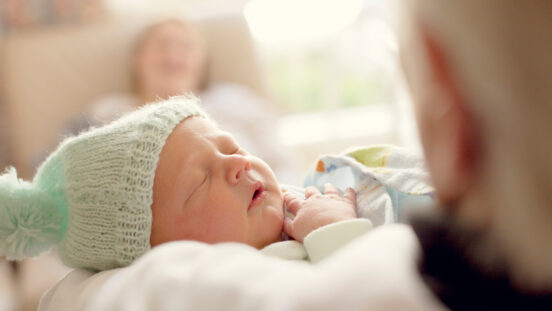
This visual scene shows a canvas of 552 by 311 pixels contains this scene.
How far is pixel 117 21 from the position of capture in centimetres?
261

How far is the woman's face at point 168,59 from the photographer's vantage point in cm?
240

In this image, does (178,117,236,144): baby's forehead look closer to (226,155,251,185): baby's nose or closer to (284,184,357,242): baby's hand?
(226,155,251,185): baby's nose

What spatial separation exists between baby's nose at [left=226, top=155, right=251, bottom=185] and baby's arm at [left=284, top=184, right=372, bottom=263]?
12cm

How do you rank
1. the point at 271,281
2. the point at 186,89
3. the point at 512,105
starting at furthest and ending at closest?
the point at 186,89 < the point at 271,281 < the point at 512,105

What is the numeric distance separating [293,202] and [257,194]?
7 centimetres

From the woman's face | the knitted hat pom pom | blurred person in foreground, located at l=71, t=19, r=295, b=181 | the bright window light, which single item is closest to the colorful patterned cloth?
the knitted hat pom pom

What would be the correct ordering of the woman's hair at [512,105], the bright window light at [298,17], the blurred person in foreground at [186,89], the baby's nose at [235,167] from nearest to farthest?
the woman's hair at [512,105], the baby's nose at [235,167], the blurred person in foreground at [186,89], the bright window light at [298,17]

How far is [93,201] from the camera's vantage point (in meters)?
0.83

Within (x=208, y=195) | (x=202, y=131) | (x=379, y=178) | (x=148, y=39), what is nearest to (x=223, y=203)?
(x=208, y=195)

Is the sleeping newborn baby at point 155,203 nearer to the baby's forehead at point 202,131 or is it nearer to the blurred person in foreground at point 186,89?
the baby's forehead at point 202,131

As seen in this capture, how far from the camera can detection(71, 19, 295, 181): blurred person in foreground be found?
2.22 metres

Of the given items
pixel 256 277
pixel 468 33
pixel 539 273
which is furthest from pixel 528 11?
pixel 256 277

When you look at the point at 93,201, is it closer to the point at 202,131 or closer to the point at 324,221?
the point at 202,131

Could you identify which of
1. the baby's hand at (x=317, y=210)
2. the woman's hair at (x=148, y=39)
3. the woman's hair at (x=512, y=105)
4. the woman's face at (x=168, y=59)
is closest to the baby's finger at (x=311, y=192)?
the baby's hand at (x=317, y=210)
